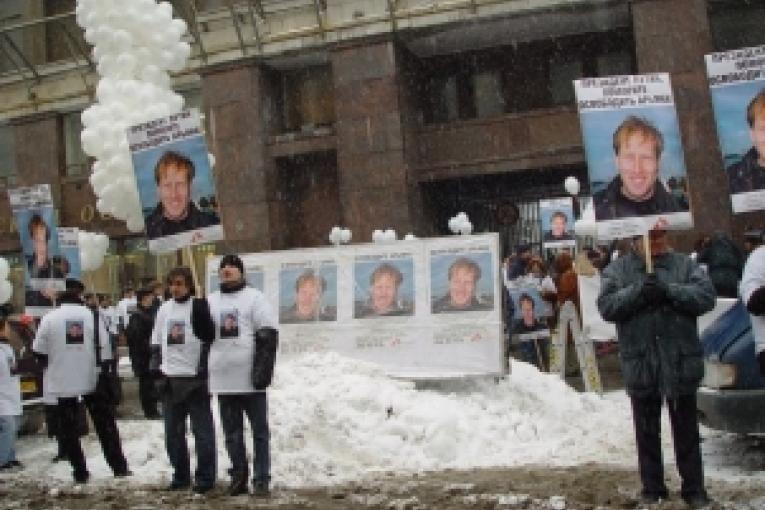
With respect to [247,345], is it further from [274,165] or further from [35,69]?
[35,69]

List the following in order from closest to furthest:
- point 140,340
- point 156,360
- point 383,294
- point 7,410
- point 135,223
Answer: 1. point 156,360
2. point 7,410
3. point 383,294
4. point 140,340
5. point 135,223

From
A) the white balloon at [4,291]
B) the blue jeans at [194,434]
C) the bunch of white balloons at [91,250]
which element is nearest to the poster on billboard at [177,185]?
the blue jeans at [194,434]

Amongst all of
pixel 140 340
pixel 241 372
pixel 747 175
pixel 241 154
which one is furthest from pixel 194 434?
pixel 241 154

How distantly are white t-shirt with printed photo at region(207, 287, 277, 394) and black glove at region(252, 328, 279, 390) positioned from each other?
7 centimetres

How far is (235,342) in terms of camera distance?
22.4 feet

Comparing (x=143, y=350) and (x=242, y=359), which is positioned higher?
(x=143, y=350)

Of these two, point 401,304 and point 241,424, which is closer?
point 241,424

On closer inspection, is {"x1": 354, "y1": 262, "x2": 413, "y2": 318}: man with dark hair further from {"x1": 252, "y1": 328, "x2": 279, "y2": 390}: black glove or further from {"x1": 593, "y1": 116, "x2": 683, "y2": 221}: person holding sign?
{"x1": 593, "y1": 116, "x2": 683, "y2": 221}: person holding sign

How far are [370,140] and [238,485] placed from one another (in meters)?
15.8

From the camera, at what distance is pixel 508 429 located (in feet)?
28.8

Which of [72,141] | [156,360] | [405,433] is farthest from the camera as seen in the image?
[72,141]

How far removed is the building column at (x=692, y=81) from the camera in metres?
19.7

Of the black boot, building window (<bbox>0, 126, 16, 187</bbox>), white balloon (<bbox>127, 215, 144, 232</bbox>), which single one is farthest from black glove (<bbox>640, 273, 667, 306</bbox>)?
building window (<bbox>0, 126, 16, 187</bbox>)

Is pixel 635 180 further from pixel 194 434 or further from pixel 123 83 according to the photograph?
pixel 123 83
